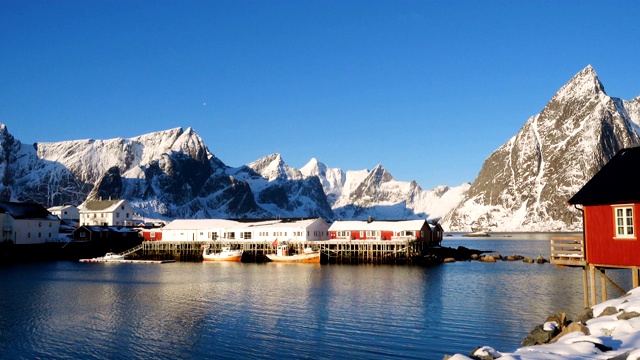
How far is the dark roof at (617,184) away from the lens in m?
28.2

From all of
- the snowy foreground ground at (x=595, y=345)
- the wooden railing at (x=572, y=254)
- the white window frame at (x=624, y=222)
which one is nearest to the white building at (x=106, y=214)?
the wooden railing at (x=572, y=254)

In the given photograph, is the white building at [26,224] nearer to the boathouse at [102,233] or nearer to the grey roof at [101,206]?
the boathouse at [102,233]

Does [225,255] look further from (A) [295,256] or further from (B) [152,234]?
(B) [152,234]

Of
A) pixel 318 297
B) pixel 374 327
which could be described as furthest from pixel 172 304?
pixel 374 327

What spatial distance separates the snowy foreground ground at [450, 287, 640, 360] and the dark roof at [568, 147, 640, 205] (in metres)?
6.71

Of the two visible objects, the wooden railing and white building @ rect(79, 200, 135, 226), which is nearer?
the wooden railing

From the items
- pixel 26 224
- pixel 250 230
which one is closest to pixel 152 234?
pixel 26 224

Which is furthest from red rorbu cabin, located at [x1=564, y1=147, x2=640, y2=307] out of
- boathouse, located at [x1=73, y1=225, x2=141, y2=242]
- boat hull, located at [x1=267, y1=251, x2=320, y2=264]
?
boathouse, located at [x1=73, y1=225, x2=141, y2=242]

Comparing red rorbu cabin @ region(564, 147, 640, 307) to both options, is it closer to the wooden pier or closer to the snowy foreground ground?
the snowy foreground ground

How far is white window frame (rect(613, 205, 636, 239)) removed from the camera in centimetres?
2812

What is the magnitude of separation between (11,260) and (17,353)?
77.8 m

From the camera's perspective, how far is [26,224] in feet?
360

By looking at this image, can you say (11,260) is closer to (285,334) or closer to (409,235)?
(409,235)

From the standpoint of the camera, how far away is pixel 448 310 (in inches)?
1628
